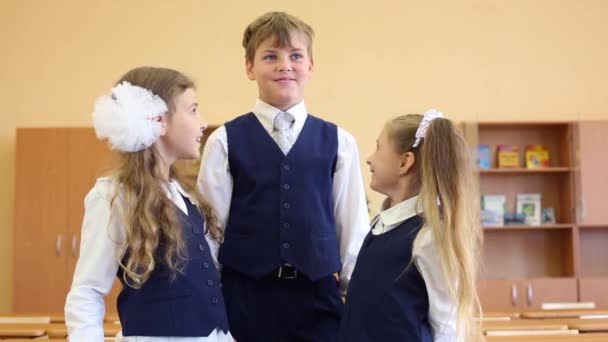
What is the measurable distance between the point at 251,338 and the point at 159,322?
0.37 metres

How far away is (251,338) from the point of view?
6.77ft

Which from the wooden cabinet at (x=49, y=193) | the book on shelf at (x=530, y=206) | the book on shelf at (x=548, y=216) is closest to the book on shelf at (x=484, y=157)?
the book on shelf at (x=530, y=206)

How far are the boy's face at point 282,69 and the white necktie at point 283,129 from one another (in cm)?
4

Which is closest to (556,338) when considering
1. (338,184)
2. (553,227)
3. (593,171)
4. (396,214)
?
(338,184)

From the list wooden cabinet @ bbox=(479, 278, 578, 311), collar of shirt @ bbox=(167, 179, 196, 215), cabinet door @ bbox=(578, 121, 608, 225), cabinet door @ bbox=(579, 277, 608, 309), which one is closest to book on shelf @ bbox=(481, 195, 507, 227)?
wooden cabinet @ bbox=(479, 278, 578, 311)

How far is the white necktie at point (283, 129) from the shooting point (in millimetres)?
2180

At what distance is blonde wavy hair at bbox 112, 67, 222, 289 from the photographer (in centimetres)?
175

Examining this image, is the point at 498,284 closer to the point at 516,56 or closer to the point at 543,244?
the point at 543,244

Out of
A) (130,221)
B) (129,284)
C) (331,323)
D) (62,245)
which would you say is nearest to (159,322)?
(129,284)

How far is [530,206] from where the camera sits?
250 inches

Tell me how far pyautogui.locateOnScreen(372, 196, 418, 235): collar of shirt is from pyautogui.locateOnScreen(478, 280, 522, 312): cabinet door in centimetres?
432

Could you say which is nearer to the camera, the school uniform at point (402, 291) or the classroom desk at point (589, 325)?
the school uniform at point (402, 291)

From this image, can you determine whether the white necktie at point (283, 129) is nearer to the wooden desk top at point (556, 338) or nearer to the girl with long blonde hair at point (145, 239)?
the girl with long blonde hair at point (145, 239)

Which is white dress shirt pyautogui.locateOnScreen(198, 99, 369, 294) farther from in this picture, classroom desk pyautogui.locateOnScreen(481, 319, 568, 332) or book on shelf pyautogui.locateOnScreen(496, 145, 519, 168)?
book on shelf pyautogui.locateOnScreen(496, 145, 519, 168)
